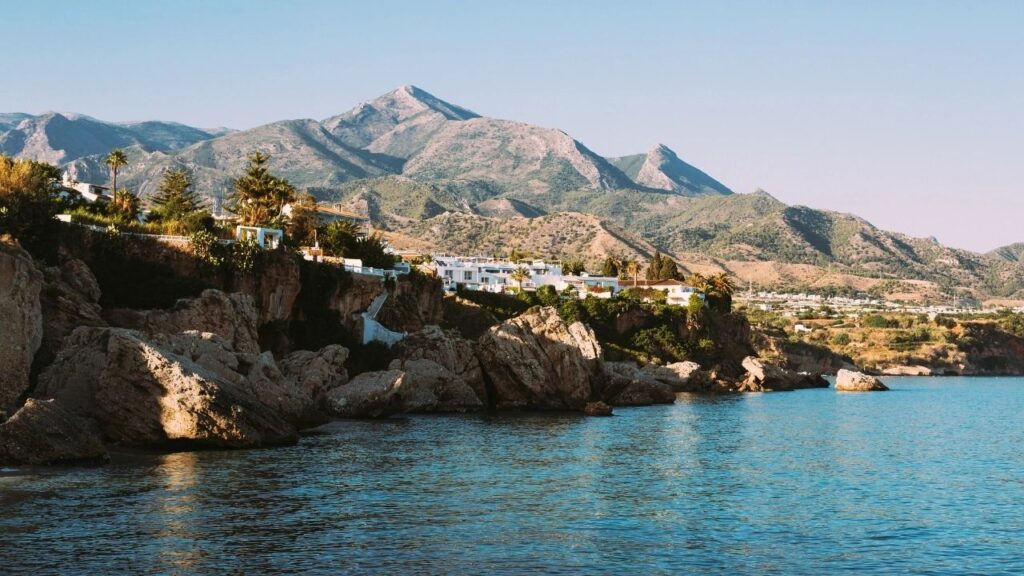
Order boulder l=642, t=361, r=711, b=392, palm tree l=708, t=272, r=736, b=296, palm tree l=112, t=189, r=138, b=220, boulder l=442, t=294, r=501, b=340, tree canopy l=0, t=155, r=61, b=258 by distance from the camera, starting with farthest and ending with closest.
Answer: palm tree l=708, t=272, r=736, b=296, boulder l=642, t=361, r=711, b=392, boulder l=442, t=294, r=501, b=340, palm tree l=112, t=189, r=138, b=220, tree canopy l=0, t=155, r=61, b=258

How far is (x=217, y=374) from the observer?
4625 centimetres

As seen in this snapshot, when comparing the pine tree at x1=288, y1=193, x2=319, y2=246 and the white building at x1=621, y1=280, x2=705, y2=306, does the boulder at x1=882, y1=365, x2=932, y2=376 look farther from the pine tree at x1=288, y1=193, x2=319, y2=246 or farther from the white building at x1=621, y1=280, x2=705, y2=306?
the pine tree at x1=288, y1=193, x2=319, y2=246

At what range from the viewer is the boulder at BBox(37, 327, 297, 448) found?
4097 centimetres

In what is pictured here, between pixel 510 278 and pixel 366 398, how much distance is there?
75.3 meters

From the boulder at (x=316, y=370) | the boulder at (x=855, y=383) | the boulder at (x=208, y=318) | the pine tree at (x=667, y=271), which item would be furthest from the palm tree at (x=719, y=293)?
the boulder at (x=208, y=318)

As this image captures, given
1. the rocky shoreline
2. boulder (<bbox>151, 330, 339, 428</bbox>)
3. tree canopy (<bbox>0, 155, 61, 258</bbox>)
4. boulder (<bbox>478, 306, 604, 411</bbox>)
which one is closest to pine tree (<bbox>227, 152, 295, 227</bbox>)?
the rocky shoreline

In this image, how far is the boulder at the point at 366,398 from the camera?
2381 inches

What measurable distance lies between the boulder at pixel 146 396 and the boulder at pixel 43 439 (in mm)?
3678

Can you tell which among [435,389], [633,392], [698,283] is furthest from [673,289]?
[435,389]

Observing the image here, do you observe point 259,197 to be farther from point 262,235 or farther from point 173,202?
point 262,235

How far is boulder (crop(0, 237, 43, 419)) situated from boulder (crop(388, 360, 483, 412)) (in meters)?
25.4

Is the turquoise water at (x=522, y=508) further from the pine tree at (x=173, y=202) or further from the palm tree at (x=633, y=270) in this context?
the palm tree at (x=633, y=270)

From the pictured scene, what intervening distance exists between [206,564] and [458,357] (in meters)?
49.4

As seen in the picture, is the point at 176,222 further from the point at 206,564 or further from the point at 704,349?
the point at 704,349
